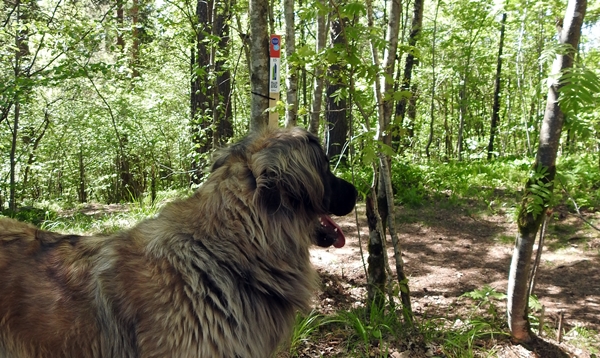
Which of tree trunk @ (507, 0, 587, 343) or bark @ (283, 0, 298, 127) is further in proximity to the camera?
bark @ (283, 0, 298, 127)

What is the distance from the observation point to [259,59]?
14.1 ft

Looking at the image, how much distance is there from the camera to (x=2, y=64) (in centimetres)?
931

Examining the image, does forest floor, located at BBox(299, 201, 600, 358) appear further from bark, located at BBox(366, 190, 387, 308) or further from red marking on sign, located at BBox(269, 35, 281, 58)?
red marking on sign, located at BBox(269, 35, 281, 58)

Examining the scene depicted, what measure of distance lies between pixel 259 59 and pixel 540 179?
2.61 metres

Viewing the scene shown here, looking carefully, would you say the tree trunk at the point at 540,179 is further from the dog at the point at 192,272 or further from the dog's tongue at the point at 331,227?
the dog at the point at 192,272

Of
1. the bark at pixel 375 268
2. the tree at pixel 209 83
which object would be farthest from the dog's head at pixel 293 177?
the tree at pixel 209 83

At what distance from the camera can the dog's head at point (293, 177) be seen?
7.30 ft

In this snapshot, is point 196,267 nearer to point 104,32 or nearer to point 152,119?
point 104,32

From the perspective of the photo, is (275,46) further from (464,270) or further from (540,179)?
(464,270)

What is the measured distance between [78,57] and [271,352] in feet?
26.7

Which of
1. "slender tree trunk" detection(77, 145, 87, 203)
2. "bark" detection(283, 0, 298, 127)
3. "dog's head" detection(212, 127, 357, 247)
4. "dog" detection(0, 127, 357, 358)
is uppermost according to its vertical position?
"bark" detection(283, 0, 298, 127)

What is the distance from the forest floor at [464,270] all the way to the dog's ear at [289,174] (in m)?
1.64

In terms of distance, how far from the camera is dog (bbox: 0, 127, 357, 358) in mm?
2055

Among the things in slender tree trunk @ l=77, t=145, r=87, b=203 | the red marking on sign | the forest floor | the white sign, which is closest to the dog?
the forest floor
